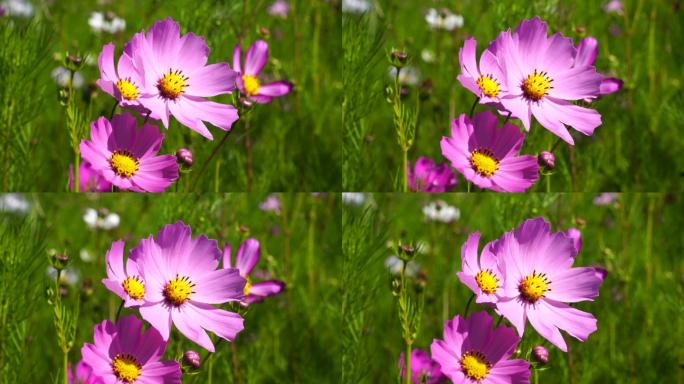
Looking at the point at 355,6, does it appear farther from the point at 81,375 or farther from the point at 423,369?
the point at 81,375

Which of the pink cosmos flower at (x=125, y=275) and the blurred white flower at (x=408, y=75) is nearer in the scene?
the pink cosmos flower at (x=125, y=275)

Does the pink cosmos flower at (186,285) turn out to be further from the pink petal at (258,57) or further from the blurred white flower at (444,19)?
the blurred white flower at (444,19)

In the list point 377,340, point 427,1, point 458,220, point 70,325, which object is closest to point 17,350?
point 70,325

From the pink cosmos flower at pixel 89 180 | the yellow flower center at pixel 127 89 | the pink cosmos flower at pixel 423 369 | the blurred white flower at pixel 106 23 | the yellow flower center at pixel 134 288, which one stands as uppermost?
the blurred white flower at pixel 106 23

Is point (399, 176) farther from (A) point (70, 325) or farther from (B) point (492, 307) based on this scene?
(A) point (70, 325)

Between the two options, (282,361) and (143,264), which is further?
(282,361)

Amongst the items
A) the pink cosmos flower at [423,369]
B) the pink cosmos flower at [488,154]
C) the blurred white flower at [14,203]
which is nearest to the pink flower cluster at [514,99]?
the pink cosmos flower at [488,154]

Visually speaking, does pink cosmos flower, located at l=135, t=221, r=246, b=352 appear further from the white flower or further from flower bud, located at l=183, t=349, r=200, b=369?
the white flower
